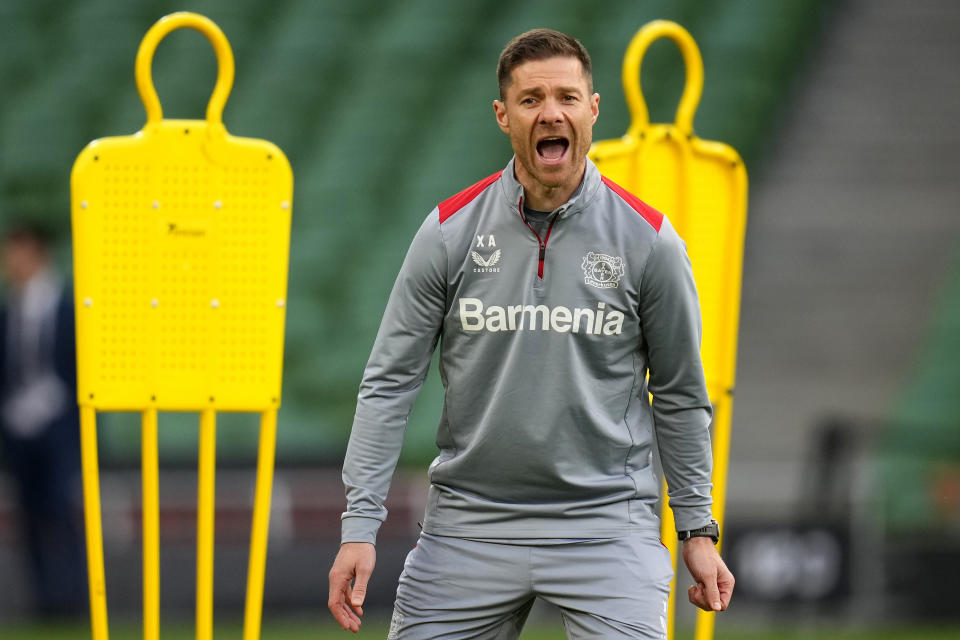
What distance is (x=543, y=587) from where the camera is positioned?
2482 mm

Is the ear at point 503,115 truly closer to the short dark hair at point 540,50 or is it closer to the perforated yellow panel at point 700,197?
the short dark hair at point 540,50

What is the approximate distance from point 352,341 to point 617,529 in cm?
582

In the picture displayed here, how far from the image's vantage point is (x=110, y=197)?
2994 mm

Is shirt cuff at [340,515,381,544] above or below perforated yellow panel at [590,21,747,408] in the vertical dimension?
below

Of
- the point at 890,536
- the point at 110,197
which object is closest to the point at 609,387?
the point at 110,197

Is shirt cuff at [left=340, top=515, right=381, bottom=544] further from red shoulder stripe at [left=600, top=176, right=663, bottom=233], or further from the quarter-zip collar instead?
red shoulder stripe at [left=600, top=176, right=663, bottom=233]

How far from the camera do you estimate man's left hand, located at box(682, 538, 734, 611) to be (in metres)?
2.50

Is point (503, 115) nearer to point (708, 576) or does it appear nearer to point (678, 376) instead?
point (678, 376)

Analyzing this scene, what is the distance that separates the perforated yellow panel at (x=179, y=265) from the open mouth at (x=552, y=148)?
724mm

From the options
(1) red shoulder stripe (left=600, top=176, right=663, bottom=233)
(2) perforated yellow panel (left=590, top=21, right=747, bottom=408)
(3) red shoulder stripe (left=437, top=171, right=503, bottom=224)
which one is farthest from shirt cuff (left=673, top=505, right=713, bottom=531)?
(2) perforated yellow panel (left=590, top=21, right=747, bottom=408)

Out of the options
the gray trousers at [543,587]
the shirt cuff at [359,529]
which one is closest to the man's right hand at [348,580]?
the shirt cuff at [359,529]

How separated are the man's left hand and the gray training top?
46 millimetres

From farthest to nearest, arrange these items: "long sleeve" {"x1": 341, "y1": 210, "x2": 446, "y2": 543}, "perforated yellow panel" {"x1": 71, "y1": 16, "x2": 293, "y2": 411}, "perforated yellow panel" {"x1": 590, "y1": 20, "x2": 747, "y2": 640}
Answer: "perforated yellow panel" {"x1": 590, "y1": 20, "x2": 747, "y2": 640}
"perforated yellow panel" {"x1": 71, "y1": 16, "x2": 293, "y2": 411}
"long sleeve" {"x1": 341, "y1": 210, "x2": 446, "y2": 543}

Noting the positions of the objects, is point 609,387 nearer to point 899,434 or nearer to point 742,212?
point 742,212
